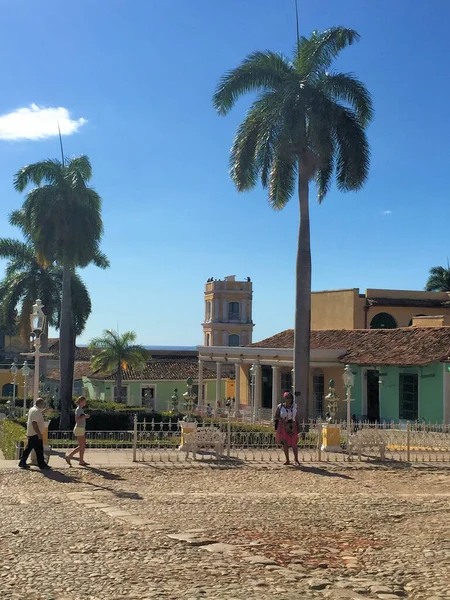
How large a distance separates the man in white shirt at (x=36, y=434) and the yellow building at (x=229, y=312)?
56.7 m

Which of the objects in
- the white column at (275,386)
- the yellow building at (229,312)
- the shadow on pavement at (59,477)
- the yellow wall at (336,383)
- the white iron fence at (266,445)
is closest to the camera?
the shadow on pavement at (59,477)

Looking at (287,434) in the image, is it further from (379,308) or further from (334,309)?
(334,309)

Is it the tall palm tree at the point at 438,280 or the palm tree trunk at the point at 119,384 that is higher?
the tall palm tree at the point at 438,280

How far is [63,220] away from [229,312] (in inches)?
1639

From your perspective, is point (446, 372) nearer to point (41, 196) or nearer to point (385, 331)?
point (385, 331)

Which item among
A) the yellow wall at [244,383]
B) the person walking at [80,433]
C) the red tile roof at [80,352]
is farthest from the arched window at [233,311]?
the person walking at [80,433]

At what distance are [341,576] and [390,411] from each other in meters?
22.0

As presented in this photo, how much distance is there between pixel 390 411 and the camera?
28.3 meters

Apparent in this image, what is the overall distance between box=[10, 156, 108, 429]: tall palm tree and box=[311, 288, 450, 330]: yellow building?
13.7 meters

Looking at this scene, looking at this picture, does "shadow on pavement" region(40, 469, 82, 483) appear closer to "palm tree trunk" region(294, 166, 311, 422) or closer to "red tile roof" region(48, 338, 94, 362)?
"palm tree trunk" region(294, 166, 311, 422)

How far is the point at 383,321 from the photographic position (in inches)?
1511

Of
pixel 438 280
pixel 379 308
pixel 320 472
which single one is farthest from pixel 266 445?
pixel 438 280

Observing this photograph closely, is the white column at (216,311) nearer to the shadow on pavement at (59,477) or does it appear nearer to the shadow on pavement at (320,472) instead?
the shadow on pavement at (320,472)

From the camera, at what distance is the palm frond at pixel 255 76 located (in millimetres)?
23516
